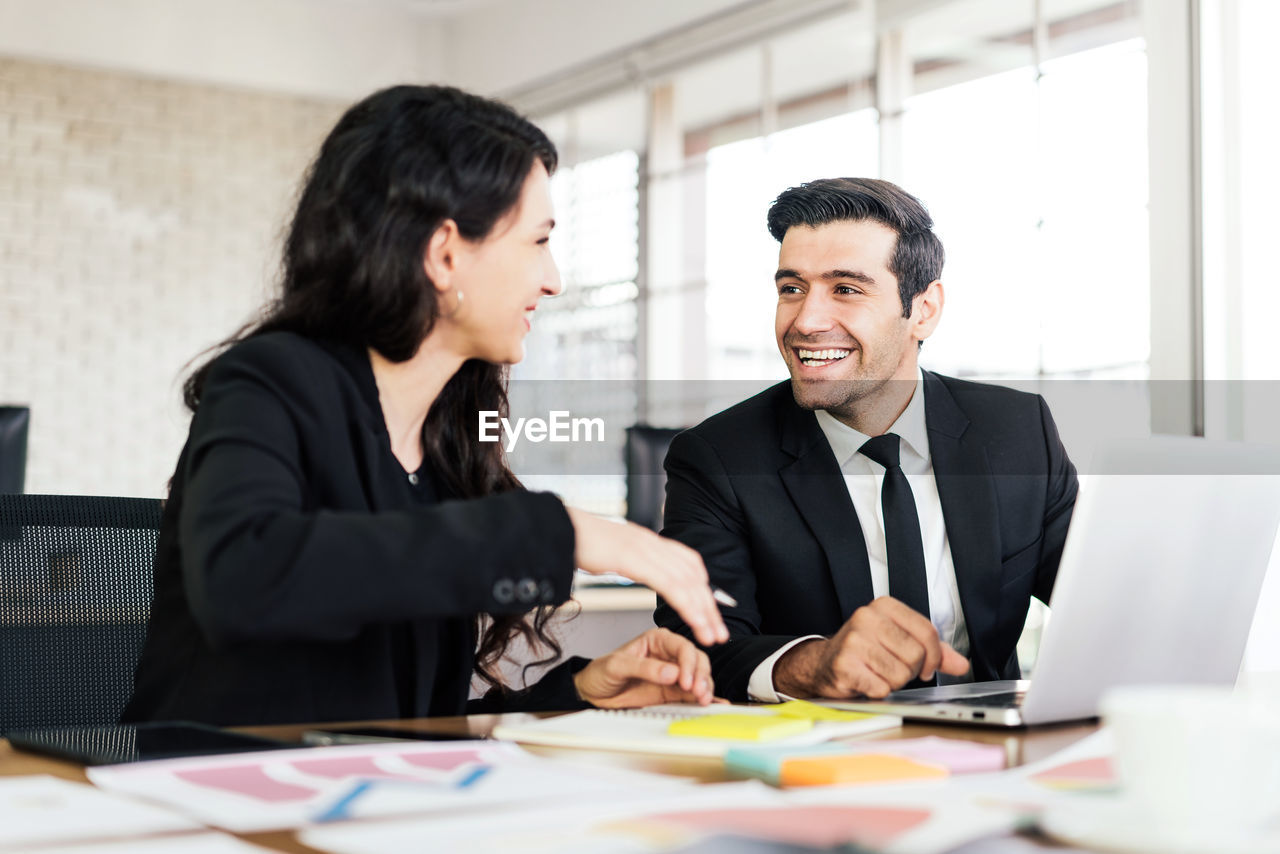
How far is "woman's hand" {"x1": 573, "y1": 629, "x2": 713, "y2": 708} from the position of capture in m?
1.31

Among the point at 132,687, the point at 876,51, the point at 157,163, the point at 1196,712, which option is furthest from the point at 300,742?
the point at 157,163

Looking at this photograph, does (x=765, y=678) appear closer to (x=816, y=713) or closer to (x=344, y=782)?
(x=816, y=713)

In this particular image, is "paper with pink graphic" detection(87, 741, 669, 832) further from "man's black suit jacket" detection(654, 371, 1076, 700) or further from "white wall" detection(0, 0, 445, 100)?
"white wall" detection(0, 0, 445, 100)

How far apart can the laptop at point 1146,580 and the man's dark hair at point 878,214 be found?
0.94 m

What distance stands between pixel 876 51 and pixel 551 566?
13.2 feet

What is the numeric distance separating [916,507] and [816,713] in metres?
0.77

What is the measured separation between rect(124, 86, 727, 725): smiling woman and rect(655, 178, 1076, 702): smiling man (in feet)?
1.15

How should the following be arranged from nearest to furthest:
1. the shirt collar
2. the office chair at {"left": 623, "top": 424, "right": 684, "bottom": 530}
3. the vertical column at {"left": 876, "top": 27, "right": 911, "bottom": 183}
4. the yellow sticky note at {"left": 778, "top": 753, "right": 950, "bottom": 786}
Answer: the yellow sticky note at {"left": 778, "top": 753, "right": 950, "bottom": 786} < the shirt collar < the office chair at {"left": 623, "top": 424, "right": 684, "bottom": 530} < the vertical column at {"left": 876, "top": 27, "right": 911, "bottom": 183}

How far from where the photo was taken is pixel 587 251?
609cm

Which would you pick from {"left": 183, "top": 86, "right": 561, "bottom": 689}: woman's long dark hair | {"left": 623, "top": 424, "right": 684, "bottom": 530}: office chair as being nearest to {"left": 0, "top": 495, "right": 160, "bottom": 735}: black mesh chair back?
{"left": 183, "top": 86, "right": 561, "bottom": 689}: woman's long dark hair

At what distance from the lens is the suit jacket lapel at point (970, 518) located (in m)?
1.79

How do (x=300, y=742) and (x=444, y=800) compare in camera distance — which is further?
(x=300, y=742)

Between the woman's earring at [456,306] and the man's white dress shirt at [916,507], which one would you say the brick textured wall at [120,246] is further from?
the woman's earring at [456,306]

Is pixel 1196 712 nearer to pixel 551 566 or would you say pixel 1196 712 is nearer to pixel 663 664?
pixel 551 566
